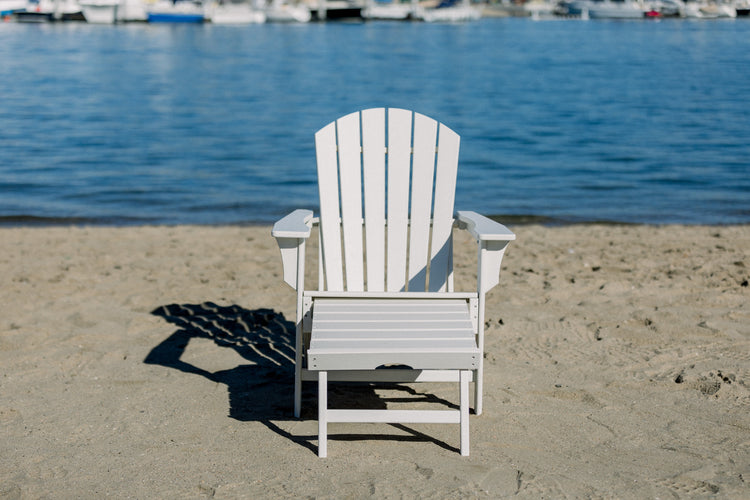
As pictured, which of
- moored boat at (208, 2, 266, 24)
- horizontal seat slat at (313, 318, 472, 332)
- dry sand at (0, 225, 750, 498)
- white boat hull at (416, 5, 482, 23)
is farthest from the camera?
white boat hull at (416, 5, 482, 23)

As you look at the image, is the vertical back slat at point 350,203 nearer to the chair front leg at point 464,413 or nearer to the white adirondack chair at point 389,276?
the white adirondack chair at point 389,276

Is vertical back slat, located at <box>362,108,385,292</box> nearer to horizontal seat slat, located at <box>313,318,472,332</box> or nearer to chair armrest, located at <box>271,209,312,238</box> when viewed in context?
chair armrest, located at <box>271,209,312,238</box>

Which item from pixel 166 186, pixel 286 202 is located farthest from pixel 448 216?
pixel 166 186

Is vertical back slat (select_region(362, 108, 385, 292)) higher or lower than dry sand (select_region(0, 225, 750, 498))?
higher

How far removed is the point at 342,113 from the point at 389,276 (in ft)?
42.2

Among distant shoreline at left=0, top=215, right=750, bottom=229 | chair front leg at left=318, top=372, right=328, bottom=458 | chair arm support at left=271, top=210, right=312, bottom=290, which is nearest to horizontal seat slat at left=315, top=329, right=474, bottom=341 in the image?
chair front leg at left=318, top=372, right=328, bottom=458

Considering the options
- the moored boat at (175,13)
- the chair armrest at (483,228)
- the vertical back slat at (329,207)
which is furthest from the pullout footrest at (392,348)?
the moored boat at (175,13)

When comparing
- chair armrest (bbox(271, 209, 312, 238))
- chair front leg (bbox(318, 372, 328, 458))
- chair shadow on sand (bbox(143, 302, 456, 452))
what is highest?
chair armrest (bbox(271, 209, 312, 238))

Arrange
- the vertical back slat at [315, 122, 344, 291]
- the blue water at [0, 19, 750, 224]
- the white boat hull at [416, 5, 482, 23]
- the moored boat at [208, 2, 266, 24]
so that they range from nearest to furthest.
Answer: the vertical back slat at [315, 122, 344, 291] → the blue water at [0, 19, 750, 224] → the moored boat at [208, 2, 266, 24] → the white boat hull at [416, 5, 482, 23]

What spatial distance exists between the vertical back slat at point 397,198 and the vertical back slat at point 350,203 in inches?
6.0

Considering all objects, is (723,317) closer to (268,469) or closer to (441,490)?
(441,490)

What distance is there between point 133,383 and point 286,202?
19.4ft

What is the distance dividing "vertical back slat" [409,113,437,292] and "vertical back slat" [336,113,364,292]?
25 cm

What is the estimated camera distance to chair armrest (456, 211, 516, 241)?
118 inches
